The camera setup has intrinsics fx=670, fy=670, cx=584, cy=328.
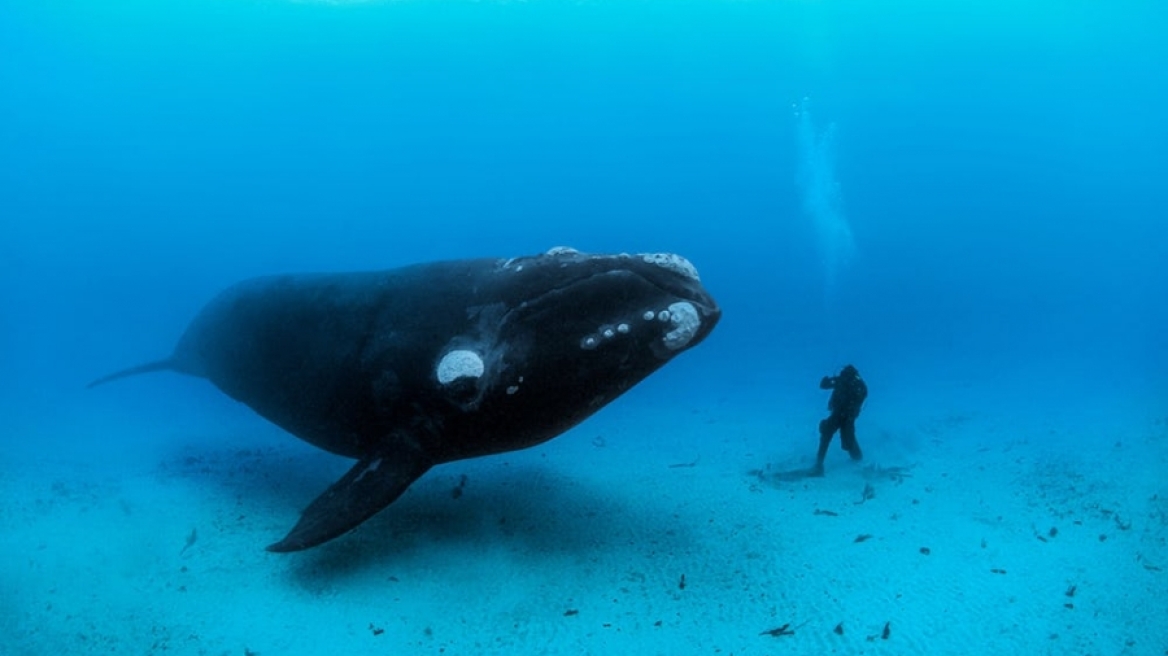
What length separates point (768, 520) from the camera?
7.81 metres

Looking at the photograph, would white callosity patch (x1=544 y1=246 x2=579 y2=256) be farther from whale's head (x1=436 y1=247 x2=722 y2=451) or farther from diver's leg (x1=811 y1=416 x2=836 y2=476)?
diver's leg (x1=811 y1=416 x2=836 y2=476)

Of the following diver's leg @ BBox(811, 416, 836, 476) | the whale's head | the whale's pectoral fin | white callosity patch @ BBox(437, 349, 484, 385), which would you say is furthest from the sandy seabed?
white callosity patch @ BBox(437, 349, 484, 385)

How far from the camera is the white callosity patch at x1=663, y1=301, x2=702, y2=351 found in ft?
18.5

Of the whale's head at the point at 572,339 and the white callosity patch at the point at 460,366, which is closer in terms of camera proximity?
the whale's head at the point at 572,339

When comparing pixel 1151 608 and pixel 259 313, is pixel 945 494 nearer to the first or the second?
pixel 1151 608

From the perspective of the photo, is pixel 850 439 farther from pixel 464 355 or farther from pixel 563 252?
pixel 464 355

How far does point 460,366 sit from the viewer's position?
5957 mm

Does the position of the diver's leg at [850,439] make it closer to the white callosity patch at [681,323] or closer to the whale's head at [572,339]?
the whale's head at [572,339]

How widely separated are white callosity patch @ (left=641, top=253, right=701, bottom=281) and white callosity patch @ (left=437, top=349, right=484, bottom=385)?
177 centimetres

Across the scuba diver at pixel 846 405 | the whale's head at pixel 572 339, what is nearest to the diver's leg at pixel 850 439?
the scuba diver at pixel 846 405

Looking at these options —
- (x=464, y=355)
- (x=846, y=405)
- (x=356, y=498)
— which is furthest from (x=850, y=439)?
(x=356, y=498)

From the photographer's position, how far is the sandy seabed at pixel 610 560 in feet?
18.0

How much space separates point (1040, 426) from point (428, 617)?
13.2 metres

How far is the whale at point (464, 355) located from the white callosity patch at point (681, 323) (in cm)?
1
